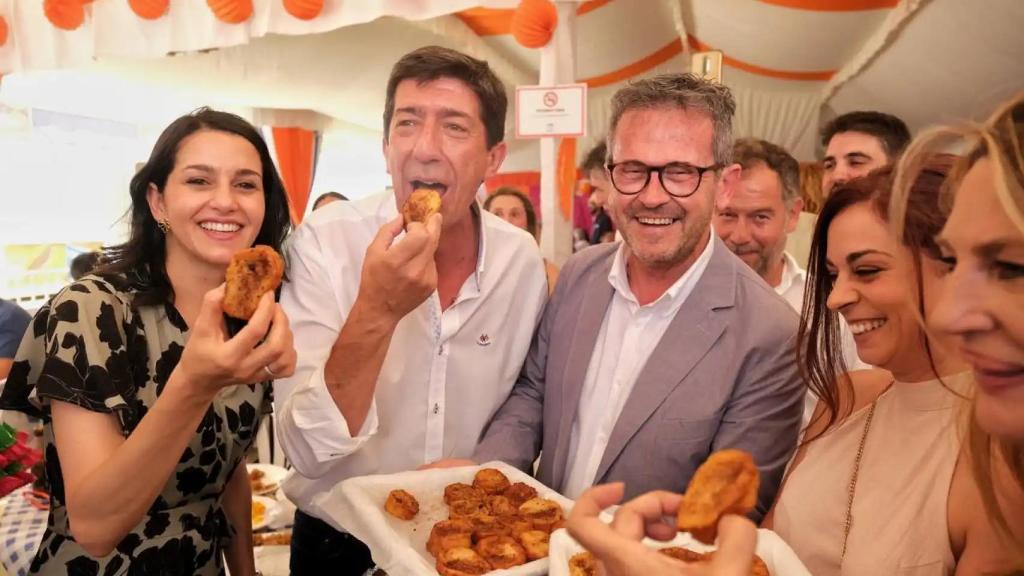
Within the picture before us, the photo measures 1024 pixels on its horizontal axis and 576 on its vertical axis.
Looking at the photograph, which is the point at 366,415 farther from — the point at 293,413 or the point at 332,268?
the point at 332,268

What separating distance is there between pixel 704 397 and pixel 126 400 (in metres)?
1.52

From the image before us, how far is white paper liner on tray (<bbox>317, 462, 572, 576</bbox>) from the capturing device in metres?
1.47

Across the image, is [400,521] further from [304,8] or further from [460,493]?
[304,8]

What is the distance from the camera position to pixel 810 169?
823cm

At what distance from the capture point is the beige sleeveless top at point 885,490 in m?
1.31

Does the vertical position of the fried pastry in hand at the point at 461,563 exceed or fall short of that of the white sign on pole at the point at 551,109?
it falls short

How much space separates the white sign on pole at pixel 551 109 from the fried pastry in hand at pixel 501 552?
90.3 inches

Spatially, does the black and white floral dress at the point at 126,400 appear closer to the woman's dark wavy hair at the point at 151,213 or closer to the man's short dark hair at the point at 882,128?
the woman's dark wavy hair at the point at 151,213

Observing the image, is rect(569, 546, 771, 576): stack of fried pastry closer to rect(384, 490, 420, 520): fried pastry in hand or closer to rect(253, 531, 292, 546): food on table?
rect(384, 490, 420, 520): fried pastry in hand

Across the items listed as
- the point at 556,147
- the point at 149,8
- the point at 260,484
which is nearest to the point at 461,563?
the point at 260,484

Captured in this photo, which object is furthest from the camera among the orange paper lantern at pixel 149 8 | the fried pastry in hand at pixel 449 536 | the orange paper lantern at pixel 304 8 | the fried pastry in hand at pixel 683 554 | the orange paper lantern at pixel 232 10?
the orange paper lantern at pixel 149 8

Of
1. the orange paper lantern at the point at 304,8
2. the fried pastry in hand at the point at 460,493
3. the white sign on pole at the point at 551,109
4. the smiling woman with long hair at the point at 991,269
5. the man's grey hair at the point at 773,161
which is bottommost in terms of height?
the fried pastry in hand at the point at 460,493

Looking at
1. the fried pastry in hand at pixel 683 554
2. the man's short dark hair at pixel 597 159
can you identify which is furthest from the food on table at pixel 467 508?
the man's short dark hair at pixel 597 159

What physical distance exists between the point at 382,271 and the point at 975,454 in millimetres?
1273
